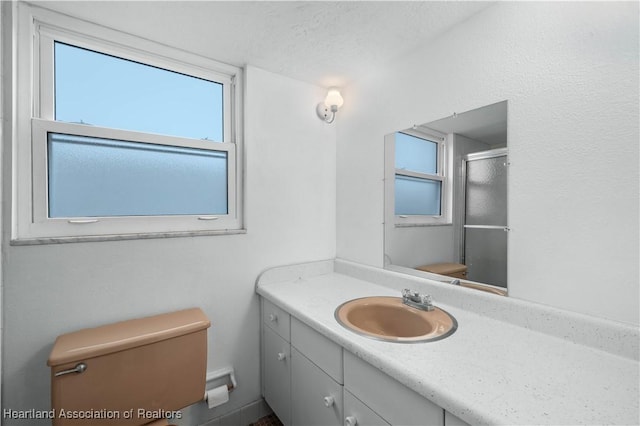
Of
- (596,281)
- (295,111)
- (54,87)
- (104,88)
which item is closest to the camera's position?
(596,281)

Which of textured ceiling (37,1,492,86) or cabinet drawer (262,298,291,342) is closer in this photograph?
textured ceiling (37,1,492,86)

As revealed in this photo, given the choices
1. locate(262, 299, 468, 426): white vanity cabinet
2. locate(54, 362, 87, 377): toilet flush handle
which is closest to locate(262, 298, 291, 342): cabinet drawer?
locate(262, 299, 468, 426): white vanity cabinet

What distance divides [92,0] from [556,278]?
7.01 feet

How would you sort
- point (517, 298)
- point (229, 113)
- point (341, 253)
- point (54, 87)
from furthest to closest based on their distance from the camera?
1. point (341, 253)
2. point (229, 113)
3. point (54, 87)
4. point (517, 298)

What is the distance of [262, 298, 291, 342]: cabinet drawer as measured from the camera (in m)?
1.33

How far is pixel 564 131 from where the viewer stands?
0.93 m

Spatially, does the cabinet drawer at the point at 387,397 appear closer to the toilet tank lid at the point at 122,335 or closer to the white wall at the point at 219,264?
the toilet tank lid at the point at 122,335

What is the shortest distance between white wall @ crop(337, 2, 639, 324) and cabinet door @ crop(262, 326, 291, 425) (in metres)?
1.11

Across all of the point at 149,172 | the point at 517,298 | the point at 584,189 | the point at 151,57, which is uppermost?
the point at 151,57

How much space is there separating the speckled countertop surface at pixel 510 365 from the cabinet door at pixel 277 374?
0.29 metres

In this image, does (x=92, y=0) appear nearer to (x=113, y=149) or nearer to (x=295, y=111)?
(x=113, y=149)

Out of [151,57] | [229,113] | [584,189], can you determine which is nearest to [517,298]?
[584,189]

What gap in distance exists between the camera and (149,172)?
1.38 metres

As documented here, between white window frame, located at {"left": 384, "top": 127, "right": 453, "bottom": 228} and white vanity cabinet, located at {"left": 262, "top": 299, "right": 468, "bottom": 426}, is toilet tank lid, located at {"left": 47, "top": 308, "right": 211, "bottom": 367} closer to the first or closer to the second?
white vanity cabinet, located at {"left": 262, "top": 299, "right": 468, "bottom": 426}
